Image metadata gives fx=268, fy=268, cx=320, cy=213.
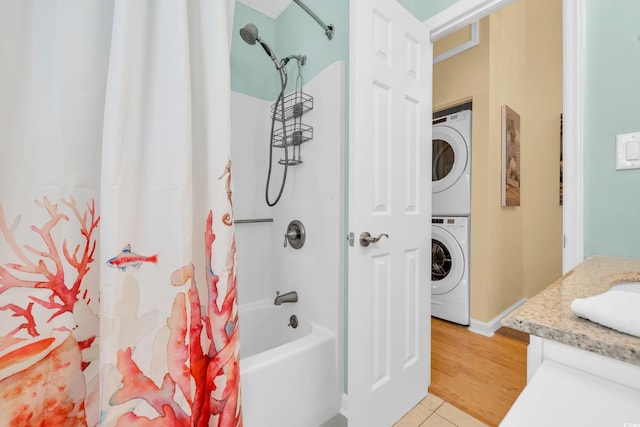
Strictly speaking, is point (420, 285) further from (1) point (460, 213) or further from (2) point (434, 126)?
(2) point (434, 126)

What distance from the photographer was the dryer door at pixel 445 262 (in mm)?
2488

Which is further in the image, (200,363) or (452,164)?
(452,164)

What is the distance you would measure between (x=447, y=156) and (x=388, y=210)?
170 cm

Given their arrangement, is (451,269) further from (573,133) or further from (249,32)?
(249,32)

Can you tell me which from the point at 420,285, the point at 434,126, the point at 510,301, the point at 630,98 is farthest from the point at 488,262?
the point at 630,98

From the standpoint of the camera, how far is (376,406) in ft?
4.11

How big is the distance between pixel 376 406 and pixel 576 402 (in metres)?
1.02

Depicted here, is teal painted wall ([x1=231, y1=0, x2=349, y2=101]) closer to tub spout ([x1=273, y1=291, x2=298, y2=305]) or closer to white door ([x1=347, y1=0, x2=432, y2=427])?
white door ([x1=347, y1=0, x2=432, y2=427])

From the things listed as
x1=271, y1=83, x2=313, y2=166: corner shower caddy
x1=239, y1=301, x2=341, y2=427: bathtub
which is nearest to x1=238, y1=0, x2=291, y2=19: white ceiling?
x1=271, y1=83, x2=313, y2=166: corner shower caddy

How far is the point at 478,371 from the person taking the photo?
183 centimetres

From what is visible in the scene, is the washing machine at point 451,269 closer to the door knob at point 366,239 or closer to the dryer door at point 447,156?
the dryer door at point 447,156

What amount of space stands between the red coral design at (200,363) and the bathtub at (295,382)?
240mm

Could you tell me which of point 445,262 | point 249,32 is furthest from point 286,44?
point 445,262

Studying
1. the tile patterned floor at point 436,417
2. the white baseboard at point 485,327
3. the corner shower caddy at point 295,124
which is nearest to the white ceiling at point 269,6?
the corner shower caddy at point 295,124
